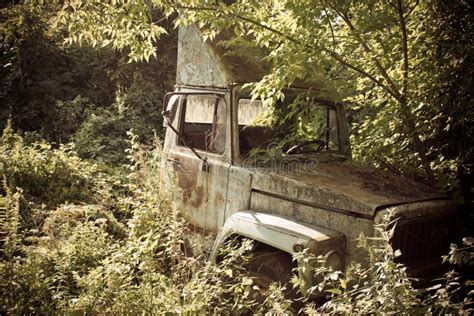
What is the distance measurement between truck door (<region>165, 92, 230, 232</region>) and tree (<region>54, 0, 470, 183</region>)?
1.85 ft

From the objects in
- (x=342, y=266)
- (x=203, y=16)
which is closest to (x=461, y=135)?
(x=342, y=266)

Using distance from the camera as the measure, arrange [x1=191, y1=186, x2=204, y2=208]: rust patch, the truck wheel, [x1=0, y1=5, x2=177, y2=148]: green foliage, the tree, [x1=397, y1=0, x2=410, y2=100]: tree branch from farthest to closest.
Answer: [x1=0, y1=5, x2=177, y2=148]: green foliage, [x1=191, y1=186, x2=204, y2=208]: rust patch, [x1=397, y1=0, x2=410, y2=100]: tree branch, the tree, the truck wheel

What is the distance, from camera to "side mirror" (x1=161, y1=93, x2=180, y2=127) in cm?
A: 395

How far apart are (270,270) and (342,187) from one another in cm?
91

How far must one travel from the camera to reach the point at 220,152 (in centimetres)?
369

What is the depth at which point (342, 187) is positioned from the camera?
309 centimetres

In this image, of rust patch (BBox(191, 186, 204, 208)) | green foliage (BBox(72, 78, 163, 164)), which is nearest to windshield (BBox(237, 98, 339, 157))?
rust patch (BBox(191, 186, 204, 208))

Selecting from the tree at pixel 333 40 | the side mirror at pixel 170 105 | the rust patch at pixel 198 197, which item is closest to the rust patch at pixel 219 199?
the rust patch at pixel 198 197

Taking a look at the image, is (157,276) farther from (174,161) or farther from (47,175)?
(47,175)

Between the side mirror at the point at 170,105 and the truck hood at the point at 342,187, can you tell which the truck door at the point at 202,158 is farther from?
the truck hood at the point at 342,187

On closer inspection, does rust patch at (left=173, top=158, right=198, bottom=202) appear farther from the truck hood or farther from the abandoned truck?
the truck hood

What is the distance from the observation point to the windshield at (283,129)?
12.1 feet

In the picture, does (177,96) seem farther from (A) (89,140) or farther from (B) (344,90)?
(A) (89,140)

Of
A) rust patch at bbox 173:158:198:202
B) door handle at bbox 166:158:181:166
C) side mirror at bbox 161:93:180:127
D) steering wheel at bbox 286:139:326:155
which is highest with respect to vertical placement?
side mirror at bbox 161:93:180:127
